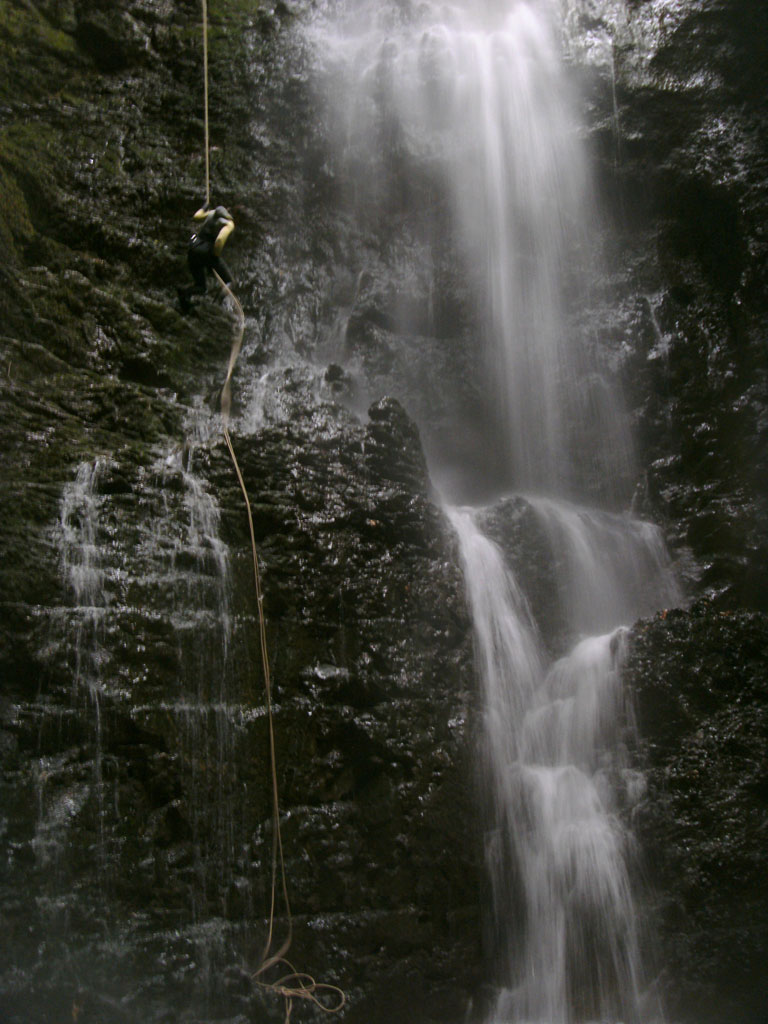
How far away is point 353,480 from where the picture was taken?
6098 millimetres

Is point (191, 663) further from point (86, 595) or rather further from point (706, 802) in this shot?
point (706, 802)

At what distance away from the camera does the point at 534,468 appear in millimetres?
8875

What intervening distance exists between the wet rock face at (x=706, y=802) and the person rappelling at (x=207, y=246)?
183 inches

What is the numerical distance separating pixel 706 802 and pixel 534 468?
4.31 metres

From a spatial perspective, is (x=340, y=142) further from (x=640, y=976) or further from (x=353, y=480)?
(x=640, y=976)

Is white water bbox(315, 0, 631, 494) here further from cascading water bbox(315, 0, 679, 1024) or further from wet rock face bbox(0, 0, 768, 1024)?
wet rock face bbox(0, 0, 768, 1024)

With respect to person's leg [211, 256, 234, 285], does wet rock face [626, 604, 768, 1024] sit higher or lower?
lower

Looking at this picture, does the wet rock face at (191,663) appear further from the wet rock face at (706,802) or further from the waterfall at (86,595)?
the wet rock face at (706,802)

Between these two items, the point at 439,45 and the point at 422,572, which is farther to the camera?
the point at 439,45

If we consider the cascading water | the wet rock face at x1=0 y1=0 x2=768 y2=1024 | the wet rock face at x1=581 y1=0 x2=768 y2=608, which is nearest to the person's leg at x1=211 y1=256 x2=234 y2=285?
the wet rock face at x1=0 y1=0 x2=768 y2=1024

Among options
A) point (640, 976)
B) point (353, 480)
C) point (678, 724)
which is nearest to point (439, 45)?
point (353, 480)

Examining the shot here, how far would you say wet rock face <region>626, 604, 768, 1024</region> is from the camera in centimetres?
514

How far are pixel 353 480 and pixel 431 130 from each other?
227 inches

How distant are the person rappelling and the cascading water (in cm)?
305
